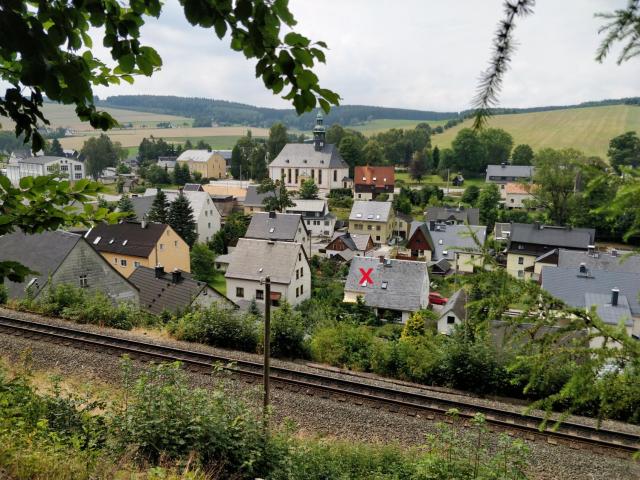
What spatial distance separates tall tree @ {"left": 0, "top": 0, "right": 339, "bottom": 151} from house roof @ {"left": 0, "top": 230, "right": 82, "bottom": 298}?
18.4 metres

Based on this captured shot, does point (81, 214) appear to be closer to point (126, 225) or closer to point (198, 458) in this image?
point (198, 458)

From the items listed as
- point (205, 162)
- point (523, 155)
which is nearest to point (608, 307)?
point (523, 155)

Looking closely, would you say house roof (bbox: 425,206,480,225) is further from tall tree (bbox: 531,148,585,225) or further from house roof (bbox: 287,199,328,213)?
house roof (bbox: 287,199,328,213)

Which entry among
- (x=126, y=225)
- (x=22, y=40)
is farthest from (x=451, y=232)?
(x=22, y=40)

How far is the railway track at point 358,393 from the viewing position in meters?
8.77

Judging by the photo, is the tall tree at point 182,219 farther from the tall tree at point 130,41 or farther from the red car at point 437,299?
the tall tree at point 130,41

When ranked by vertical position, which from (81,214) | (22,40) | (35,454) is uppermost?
(22,40)

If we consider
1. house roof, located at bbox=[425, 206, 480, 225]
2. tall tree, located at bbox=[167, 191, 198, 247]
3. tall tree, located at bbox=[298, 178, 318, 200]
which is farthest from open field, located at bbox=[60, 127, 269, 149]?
house roof, located at bbox=[425, 206, 480, 225]

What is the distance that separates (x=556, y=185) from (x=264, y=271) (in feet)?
103

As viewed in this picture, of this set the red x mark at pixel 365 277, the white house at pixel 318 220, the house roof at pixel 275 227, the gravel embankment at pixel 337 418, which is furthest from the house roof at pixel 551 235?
the gravel embankment at pixel 337 418

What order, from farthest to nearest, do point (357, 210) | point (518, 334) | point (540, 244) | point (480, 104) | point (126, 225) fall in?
point (357, 210)
point (540, 244)
point (126, 225)
point (518, 334)
point (480, 104)

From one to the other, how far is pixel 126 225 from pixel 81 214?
1311 inches

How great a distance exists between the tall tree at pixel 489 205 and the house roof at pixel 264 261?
29743 millimetres

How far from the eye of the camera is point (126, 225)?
3416 centimetres
